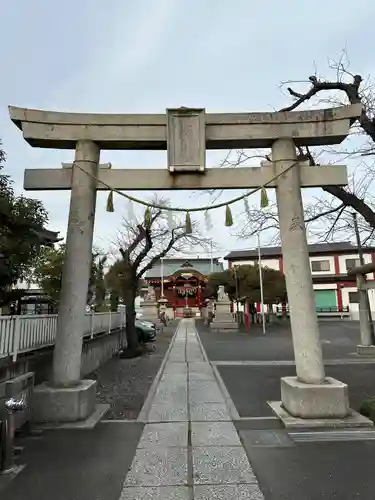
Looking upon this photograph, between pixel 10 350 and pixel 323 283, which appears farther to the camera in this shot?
pixel 323 283

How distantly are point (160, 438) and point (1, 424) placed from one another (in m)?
2.07

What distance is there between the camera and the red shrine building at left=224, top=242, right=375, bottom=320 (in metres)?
49.3

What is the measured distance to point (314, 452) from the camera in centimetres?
469

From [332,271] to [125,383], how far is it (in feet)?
153

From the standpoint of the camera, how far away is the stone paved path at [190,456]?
12.1ft

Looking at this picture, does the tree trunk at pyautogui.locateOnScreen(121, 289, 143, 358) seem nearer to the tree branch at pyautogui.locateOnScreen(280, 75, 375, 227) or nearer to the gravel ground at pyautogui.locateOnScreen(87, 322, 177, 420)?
the gravel ground at pyautogui.locateOnScreen(87, 322, 177, 420)

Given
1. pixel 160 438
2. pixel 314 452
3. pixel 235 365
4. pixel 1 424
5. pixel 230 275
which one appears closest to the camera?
pixel 1 424

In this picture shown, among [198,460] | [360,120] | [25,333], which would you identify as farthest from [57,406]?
[360,120]

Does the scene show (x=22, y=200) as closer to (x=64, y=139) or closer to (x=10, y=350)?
(x=64, y=139)

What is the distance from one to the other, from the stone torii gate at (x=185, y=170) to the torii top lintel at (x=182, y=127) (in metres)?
0.02

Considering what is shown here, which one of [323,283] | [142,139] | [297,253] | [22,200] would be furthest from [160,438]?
[323,283]

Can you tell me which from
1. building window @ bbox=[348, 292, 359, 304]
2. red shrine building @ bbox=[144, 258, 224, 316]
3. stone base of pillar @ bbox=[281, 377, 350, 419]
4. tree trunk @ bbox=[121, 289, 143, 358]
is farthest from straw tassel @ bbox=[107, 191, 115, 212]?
red shrine building @ bbox=[144, 258, 224, 316]

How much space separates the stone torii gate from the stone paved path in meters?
1.28

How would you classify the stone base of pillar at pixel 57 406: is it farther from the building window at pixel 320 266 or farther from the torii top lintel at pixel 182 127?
the building window at pixel 320 266
